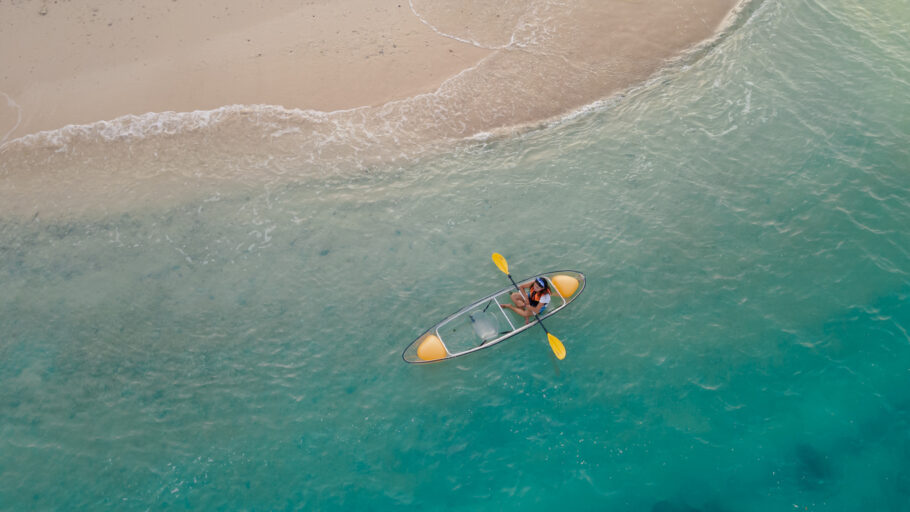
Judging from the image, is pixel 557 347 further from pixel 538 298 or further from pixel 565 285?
pixel 565 285

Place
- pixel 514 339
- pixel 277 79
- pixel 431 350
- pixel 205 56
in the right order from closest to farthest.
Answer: pixel 431 350 < pixel 514 339 < pixel 277 79 < pixel 205 56

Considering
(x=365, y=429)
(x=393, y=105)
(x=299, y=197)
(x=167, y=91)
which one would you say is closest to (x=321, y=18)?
(x=393, y=105)

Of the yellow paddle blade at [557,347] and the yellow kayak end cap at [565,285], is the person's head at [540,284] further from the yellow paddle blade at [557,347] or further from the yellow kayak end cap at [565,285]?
the yellow paddle blade at [557,347]

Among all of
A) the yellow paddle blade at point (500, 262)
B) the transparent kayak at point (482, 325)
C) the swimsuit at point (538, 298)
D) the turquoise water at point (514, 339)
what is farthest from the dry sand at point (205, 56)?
the swimsuit at point (538, 298)

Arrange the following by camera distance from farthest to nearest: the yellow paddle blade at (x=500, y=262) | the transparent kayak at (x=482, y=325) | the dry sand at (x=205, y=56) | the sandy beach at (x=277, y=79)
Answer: the dry sand at (x=205, y=56), the sandy beach at (x=277, y=79), the yellow paddle blade at (x=500, y=262), the transparent kayak at (x=482, y=325)

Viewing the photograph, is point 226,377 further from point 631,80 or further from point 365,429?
point 631,80

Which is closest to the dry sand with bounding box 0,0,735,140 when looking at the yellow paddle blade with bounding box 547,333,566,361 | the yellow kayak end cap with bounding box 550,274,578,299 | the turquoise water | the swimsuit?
the turquoise water

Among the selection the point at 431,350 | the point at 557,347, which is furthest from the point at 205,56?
the point at 557,347
